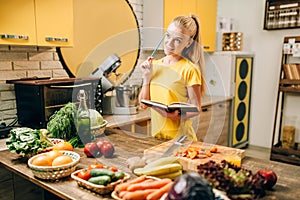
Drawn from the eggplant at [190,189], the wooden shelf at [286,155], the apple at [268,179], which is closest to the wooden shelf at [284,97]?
the wooden shelf at [286,155]

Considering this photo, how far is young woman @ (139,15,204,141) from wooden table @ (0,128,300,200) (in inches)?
7.5

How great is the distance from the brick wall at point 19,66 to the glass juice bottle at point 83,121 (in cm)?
78

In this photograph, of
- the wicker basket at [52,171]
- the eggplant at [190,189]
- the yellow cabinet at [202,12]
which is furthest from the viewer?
the yellow cabinet at [202,12]

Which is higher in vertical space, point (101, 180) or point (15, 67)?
Answer: point (15, 67)

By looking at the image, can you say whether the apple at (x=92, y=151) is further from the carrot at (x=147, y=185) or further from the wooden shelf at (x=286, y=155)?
the wooden shelf at (x=286, y=155)

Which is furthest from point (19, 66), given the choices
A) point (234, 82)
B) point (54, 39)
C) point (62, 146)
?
point (234, 82)

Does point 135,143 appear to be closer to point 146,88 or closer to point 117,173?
point 146,88

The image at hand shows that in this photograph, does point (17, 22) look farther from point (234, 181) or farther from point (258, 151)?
point (258, 151)

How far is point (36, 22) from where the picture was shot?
186 cm

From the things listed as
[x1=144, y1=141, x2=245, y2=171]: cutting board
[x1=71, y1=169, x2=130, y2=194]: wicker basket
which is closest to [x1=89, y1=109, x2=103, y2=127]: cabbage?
[x1=144, y1=141, x2=245, y2=171]: cutting board

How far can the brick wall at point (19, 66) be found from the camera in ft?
6.77

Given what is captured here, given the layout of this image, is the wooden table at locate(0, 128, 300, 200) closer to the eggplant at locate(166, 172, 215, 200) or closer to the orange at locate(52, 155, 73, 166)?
the orange at locate(52, 155, 73, 166)

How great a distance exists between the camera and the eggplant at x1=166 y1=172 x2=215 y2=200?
0.81 meters

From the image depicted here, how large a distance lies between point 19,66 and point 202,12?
2372 mm
